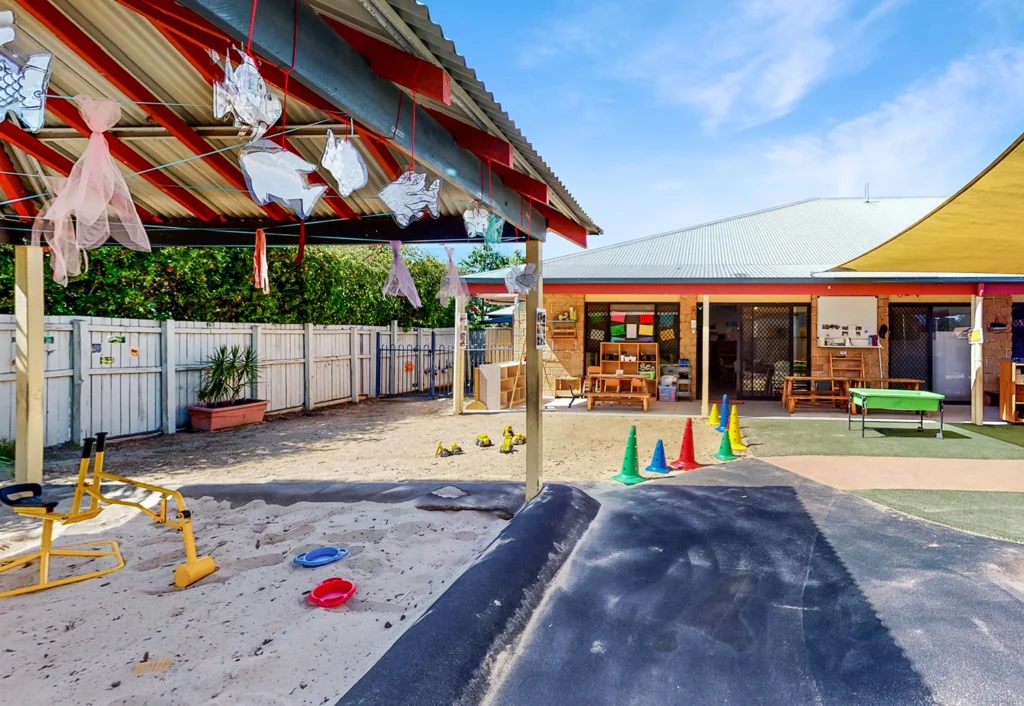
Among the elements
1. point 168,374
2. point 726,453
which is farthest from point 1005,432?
point 168,374

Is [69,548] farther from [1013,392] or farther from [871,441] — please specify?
[1013,392]

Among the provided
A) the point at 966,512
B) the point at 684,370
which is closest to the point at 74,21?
the point at 966,512

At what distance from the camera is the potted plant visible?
31.7 feet

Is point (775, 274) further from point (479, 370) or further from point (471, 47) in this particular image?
point (471, 47)

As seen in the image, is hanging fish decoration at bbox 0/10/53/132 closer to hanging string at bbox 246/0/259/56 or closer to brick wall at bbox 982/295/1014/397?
hanging string at bbox 246/0/259/56

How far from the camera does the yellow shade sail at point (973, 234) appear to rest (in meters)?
4.13

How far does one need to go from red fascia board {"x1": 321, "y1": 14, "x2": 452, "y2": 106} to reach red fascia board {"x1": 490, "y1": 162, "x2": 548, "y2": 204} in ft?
5.25

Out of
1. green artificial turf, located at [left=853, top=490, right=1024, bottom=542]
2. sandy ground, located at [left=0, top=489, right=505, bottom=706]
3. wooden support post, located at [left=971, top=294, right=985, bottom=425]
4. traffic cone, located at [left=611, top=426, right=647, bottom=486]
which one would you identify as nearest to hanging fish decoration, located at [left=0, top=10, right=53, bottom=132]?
sandy ground, located at [left=0, top=489, right=505, bottom=706]

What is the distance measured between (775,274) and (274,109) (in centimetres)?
1029

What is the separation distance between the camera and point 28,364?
5137mm

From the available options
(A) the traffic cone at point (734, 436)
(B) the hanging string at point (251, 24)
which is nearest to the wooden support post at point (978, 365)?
(A) the traffic cone at point (734, 436)

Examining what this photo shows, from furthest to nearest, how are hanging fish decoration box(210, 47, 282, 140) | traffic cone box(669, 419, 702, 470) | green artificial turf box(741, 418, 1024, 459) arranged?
1. green artificial turf box(741, 418, 1024, 459)
2. traffic cone box(669, 419, 702, 470)
3. hanging fish decoration box(210, 47, 282, 140)

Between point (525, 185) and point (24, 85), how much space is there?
290 centimetres

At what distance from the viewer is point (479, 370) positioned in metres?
12.4
